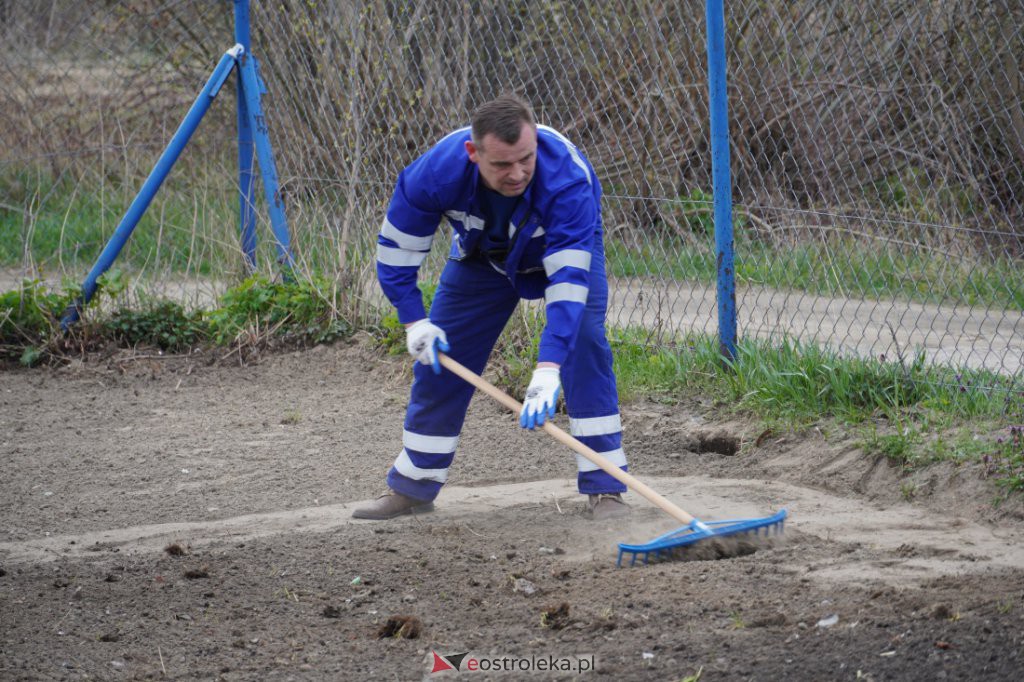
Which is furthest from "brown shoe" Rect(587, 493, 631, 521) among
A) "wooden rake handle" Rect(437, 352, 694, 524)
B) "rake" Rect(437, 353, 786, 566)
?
"rake" Rect(437, 353, 786, 566)

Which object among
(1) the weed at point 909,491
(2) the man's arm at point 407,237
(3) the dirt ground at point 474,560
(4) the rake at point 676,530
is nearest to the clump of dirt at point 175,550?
(3) the dirt ground at point 474,560

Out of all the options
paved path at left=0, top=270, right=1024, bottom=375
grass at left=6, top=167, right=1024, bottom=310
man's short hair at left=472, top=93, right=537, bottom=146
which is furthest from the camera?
grass at left=6, top=167, right=1024, bottom=310

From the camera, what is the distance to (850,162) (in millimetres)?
5426

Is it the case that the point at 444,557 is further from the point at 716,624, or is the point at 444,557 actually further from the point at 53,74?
the point at 53,74

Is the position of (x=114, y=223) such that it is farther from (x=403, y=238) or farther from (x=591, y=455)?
(x=591, y=455)

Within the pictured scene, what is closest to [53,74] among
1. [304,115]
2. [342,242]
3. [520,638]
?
[304,115]

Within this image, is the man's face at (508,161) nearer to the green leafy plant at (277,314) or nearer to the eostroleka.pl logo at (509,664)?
the eostroleka.pl logo at (509,664)

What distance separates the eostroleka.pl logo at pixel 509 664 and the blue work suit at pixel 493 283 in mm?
1054

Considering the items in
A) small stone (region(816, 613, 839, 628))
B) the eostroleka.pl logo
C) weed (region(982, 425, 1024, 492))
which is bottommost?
the eostroleka.pl logo

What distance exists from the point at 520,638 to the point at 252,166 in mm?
4680

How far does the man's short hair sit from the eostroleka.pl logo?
1.56m

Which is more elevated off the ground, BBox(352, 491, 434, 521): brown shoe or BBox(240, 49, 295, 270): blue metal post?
BBox(240, 49, 295, 270): blue metal post

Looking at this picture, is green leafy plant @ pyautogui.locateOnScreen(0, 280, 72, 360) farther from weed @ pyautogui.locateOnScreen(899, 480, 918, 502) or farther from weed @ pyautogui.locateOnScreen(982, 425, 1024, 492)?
weed @ pyautogui.locateOnScreen(982, 425, 1024, 492)

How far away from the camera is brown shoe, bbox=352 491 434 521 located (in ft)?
14.0
